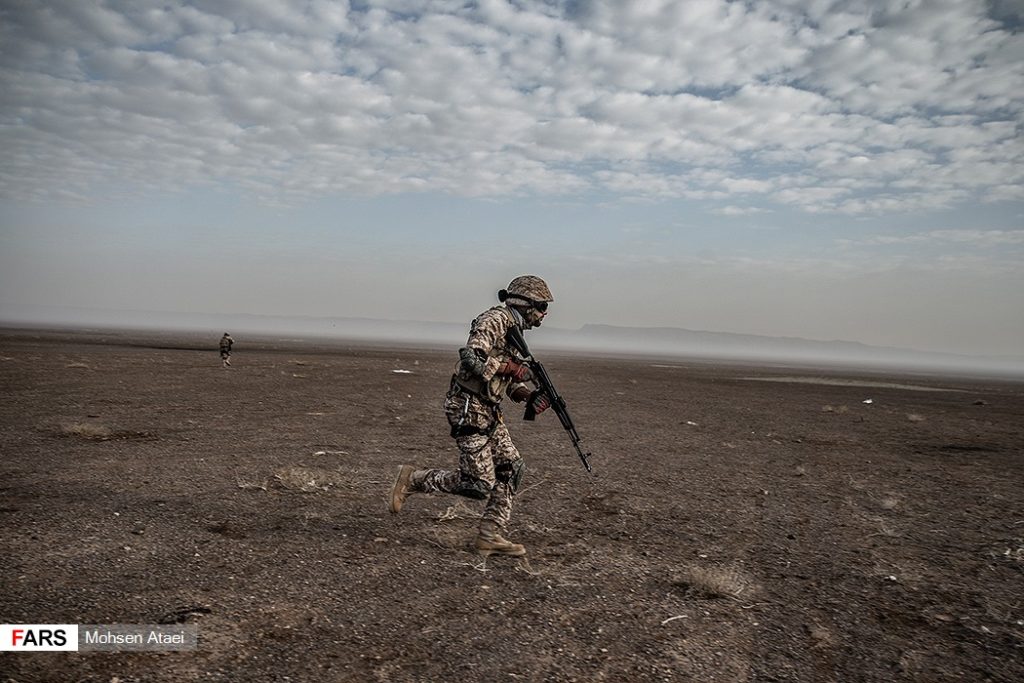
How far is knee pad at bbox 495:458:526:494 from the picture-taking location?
5641mm

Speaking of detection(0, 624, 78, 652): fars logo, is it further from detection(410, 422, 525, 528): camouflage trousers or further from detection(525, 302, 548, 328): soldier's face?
detection(525, 302, 548, 328): soldier's face

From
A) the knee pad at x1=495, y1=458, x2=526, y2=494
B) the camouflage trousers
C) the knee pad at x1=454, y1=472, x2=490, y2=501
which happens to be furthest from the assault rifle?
the knee pad at x1=454, y1=472, x2=490, y2=501

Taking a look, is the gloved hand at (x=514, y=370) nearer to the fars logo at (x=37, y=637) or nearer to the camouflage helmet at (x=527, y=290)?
the camouflage helmet at (x=527, y=290)

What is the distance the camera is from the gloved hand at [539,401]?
5.75 m

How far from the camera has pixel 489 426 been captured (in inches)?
219

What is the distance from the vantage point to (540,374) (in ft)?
19.1

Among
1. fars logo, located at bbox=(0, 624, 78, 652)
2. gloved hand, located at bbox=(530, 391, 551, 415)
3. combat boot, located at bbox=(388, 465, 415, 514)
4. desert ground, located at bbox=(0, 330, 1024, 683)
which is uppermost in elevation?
gloved hand, located at bbox=(530, 391, 551, 415)

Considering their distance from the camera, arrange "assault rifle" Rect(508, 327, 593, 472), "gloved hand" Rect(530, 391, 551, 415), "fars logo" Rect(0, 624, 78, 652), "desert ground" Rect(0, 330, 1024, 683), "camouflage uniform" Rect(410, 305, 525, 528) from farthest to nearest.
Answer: "gloved hand" Rect(530, 391, 551, 415), "assault rifle" Rect(508, 327, 593, 472), "camouflage uniform" Rect(410, 305, 525, 528), "desert ground" Rect(0, 330, 1024, 683), "fars logo" Rect(0, 624, 78, 652)

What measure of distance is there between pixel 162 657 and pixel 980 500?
1029 cm

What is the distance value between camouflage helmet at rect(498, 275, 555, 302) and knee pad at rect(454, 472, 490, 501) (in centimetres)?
172

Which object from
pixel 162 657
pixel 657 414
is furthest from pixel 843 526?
pixel 657 414

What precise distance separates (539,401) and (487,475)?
2.82 ft

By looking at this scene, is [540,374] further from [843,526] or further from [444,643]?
[843,526]

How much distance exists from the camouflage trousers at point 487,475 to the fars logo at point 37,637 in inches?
111
